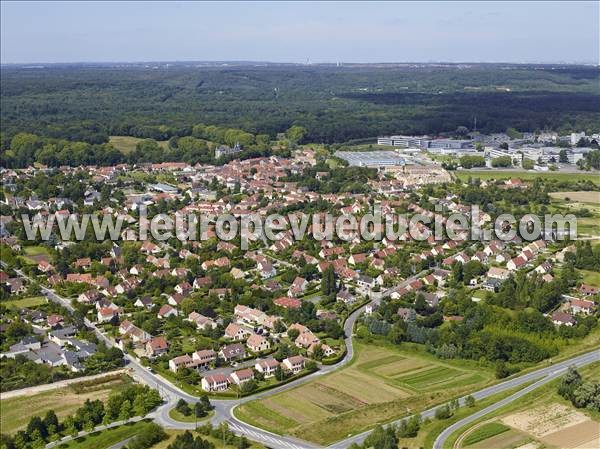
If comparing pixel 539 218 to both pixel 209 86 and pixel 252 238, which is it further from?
pixel 209 86

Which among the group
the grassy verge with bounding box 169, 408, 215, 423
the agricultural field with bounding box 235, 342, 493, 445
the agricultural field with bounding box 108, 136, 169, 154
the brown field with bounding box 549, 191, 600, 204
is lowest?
the grassy verge with bounding box 169, 408, 215, 423

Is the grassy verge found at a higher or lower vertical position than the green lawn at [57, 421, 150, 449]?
higher

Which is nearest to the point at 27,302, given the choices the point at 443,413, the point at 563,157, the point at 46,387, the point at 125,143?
the point at 46,387

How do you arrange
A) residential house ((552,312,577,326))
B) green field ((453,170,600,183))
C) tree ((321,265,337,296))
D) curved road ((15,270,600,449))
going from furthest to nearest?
green field ((453,170,600,183)) → tree ((321,265,337,296)) → residential house ((552,312,577,326)) → curved road ((15,270,600,449))

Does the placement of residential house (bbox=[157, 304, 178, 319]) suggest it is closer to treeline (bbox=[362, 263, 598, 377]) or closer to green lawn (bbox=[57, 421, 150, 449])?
treeline (bbox=[362, 263, 598, 377])

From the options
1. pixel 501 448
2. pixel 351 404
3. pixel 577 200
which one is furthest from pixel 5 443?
pixel 577 200

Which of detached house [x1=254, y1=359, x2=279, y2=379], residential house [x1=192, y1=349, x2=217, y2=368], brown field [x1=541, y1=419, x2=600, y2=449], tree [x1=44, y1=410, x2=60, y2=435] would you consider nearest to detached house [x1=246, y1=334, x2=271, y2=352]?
residential house [x1=192, y1=349, x2=217, y2=368]

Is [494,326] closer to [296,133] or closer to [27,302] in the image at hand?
[27,302]
